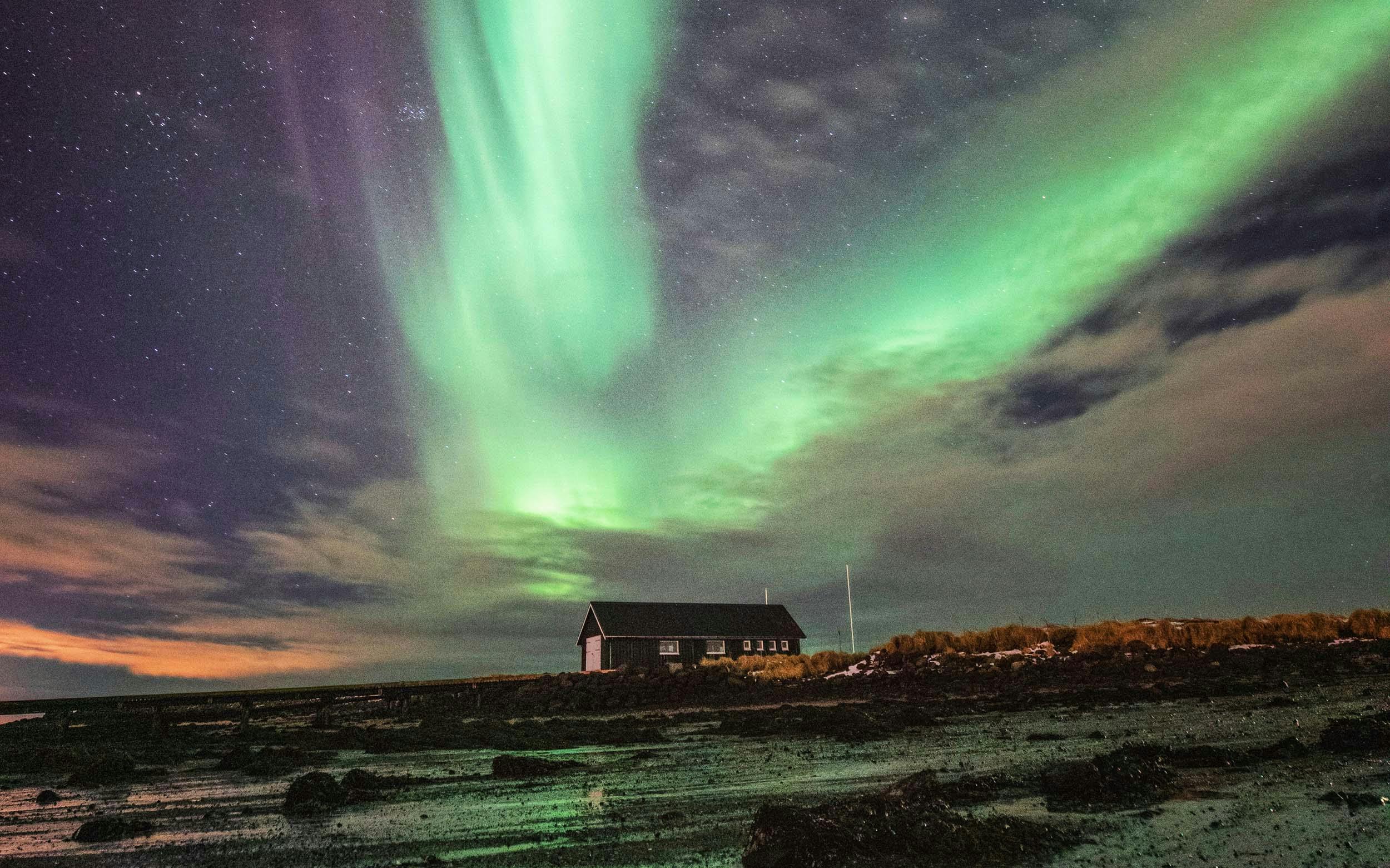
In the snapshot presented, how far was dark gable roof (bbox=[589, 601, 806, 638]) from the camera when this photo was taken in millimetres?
63844

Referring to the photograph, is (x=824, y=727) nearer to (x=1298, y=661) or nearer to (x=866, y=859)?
(x=866, y=859)

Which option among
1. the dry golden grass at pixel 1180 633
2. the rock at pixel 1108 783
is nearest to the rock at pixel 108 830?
the rock at pixel 1108 783

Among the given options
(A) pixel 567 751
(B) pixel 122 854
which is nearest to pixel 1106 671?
(A) pixel 567 751

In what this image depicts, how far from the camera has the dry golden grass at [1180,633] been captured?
100ft

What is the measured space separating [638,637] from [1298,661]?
152 feet

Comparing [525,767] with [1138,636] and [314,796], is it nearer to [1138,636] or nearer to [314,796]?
[314,796]

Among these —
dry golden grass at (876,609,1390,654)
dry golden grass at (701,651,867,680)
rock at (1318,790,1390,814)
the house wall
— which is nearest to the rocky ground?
rock at (1318,790,1390,814)

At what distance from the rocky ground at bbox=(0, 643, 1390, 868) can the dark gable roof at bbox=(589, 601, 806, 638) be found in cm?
3732

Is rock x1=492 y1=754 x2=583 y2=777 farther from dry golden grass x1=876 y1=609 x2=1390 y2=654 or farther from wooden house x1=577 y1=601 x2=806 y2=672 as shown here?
wooden house x1=577 y1=601 x2=806 y2=672

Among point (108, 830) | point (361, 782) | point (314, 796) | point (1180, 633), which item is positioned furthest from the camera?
point (1180, 633)

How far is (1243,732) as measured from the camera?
13.3 meters

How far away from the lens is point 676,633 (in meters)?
64.2

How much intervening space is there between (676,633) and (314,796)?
54.0m

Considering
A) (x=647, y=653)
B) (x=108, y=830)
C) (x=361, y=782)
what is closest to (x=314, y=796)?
(x=361, y=782)
